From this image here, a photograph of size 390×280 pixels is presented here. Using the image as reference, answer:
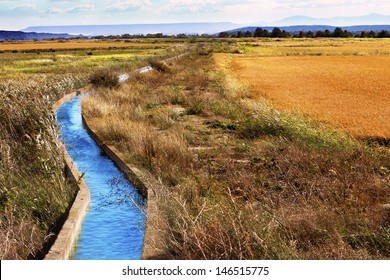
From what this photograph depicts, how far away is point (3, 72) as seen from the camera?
46094mm

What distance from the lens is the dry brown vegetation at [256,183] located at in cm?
672

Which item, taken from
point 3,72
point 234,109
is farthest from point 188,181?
point 3,72

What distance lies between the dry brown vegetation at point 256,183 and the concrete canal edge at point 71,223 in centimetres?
→ 132

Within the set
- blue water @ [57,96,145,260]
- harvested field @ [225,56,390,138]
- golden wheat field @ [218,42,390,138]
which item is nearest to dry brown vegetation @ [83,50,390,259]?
blue water @ [57,96,145,260]

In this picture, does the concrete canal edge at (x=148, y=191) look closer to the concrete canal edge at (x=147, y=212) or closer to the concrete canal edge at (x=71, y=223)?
the concrete canal edge at (x=147, y=212)

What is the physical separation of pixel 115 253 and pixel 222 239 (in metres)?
2.37

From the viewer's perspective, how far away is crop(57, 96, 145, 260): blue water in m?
8.50

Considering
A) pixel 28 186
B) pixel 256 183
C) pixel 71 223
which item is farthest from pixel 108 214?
pixel 256 183

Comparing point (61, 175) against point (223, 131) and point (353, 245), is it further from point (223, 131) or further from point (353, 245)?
point (223, 131)

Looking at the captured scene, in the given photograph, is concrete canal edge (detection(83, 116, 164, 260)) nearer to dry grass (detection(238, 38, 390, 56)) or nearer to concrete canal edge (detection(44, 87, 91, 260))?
concrete canal edge (detection(44, 87, 91, 260))

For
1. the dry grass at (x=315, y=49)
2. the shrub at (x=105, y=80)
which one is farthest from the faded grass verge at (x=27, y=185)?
the dry grass at (x=315, y=49)

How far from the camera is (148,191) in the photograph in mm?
10125

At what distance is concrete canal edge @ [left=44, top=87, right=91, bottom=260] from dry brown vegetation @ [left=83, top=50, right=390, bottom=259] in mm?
1323

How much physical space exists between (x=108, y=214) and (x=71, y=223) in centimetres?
159
